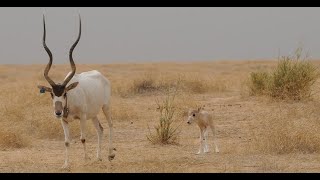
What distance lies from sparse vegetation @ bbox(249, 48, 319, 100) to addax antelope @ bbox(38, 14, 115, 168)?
30.9 feet

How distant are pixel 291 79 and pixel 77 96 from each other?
11204 millimetres

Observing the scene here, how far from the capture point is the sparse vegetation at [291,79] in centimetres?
2089

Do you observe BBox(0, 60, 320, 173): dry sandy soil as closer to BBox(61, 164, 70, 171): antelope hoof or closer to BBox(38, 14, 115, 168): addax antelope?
BBox(61, 164, 70, 171): antelope hoof

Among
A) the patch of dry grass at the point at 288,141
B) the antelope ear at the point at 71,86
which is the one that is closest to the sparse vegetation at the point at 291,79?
the patch of dry grass at the point at 288,141

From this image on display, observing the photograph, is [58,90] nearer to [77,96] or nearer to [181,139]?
[77,96]

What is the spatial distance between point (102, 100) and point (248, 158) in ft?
10.0

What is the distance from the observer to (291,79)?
21.1 m

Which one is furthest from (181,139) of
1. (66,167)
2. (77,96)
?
(66,167)

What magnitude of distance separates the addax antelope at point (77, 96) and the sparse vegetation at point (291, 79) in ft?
30.9

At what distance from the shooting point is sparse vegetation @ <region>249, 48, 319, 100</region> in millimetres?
20891

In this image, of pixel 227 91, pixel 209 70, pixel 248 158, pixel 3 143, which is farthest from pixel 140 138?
pixel 209 70

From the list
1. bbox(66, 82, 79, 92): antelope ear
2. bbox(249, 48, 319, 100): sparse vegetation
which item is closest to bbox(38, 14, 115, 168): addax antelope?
bbox(66, 82, 79, 92): antelope ear

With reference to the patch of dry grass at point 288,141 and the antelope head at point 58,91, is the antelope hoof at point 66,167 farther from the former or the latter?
the patch of dry grass at point 288,141

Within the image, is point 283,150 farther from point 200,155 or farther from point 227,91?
point 227,91
